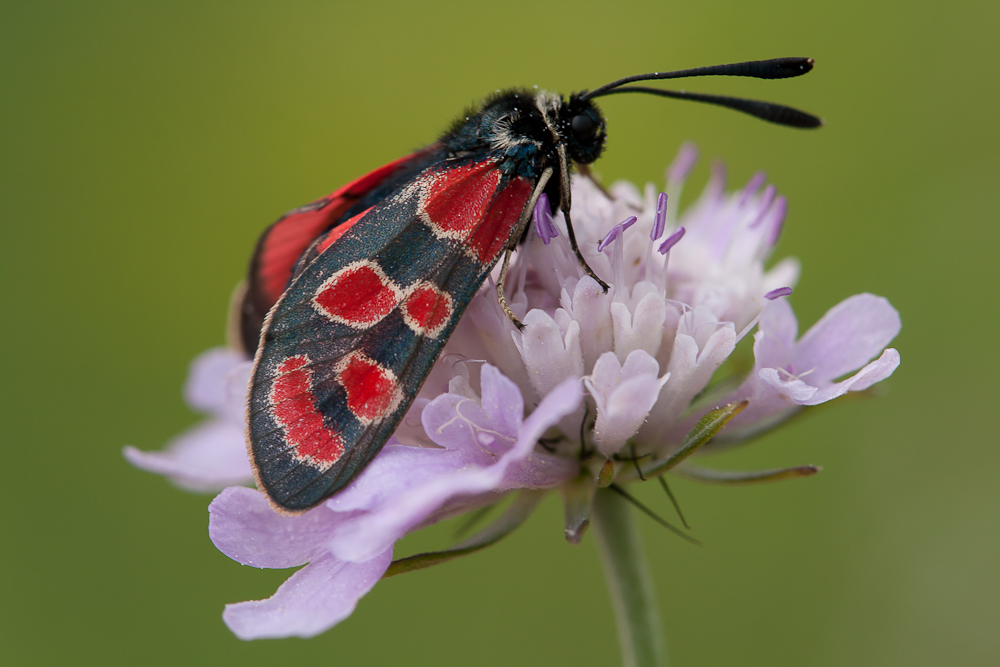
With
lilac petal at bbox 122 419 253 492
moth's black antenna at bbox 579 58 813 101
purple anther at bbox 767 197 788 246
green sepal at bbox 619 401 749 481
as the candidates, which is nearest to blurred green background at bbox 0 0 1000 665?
lilac petal at bbox 122 419 253 492

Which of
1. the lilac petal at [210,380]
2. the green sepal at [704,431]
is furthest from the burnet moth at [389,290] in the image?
the lilac petal at [210,380]

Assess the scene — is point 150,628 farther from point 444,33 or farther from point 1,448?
point 444,33

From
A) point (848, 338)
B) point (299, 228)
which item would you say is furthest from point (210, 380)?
point (848, 338)

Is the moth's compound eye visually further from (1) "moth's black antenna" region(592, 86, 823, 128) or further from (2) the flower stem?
(2) the flower stem

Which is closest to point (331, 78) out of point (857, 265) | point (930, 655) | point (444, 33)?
point (444, 33)

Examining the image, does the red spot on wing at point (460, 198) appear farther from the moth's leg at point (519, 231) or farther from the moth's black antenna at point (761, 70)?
the moth's black antenna at point (761, 70)

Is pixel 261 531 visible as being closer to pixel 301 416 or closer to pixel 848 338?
pixel 301 416
